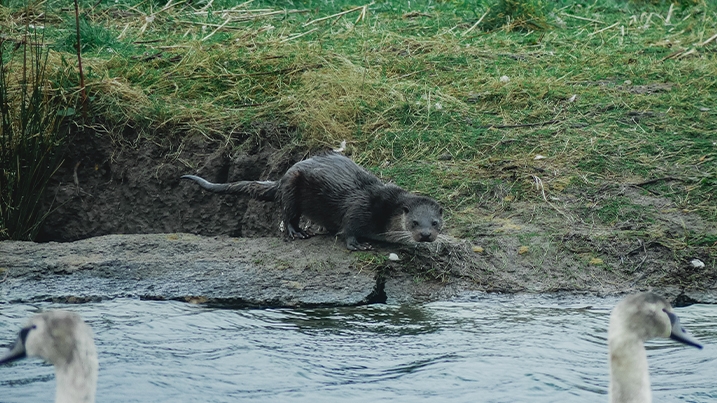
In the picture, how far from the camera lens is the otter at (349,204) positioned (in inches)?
282

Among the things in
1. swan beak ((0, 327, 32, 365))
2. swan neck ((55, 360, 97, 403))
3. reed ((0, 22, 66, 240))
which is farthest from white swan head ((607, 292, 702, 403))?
reed ((0, 22, 66, 240))

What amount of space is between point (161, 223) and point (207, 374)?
150 inches

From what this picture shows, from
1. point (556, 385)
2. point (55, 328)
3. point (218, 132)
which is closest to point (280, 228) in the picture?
point (218, 132)

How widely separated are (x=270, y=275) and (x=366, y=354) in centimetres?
128

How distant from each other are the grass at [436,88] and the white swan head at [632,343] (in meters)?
3.56

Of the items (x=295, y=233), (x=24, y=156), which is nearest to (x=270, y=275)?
(x=295, y=233)

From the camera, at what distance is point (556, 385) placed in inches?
211

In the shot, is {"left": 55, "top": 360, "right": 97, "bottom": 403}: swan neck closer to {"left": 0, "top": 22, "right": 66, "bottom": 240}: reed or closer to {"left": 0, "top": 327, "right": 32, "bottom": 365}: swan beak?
{"left": 0, "top": 327, "right": 32, "bottom": 365}: swan beak

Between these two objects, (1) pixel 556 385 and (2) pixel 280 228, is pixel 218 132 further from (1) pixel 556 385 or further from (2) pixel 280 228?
(1) pixel 556 385

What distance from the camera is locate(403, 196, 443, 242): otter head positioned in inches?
274

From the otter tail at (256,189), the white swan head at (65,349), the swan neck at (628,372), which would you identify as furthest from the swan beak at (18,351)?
the otter tail at (256,189)

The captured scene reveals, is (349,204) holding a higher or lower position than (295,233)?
higher

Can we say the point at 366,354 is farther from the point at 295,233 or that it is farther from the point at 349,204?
the point at 295,233

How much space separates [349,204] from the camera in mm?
7305
